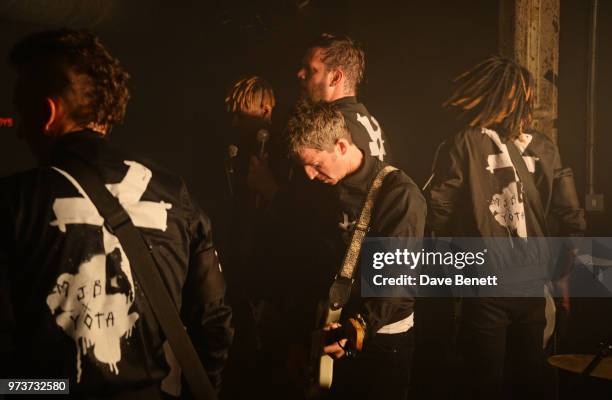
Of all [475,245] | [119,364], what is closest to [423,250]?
[475,245]

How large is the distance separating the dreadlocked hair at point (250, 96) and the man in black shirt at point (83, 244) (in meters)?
1.20

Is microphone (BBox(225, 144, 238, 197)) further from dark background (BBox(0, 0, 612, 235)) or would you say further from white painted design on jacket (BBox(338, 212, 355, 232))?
white painted design on jacket (BBox(338, 212, 355, 232))

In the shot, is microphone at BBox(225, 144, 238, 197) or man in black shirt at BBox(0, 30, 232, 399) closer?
man in black shirt at BBox(0, 30, 232, 399)

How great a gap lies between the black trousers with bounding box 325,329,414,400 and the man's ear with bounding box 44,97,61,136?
3.93 ft

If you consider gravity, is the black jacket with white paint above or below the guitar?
above

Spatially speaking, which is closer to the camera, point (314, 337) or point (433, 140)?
point (314, 337)

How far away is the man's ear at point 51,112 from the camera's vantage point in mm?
1321

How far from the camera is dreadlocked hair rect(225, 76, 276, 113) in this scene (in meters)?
2.61

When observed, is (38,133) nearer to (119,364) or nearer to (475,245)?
(119,364)

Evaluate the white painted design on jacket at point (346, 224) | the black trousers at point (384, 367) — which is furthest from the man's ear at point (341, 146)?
the black trousers at point (384, 367)

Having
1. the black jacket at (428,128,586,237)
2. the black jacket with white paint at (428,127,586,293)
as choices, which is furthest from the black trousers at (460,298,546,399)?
the black jacket at (428,128,586,237)

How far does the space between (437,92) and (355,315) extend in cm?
96

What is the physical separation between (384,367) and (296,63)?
121cm

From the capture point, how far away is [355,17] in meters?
2.61
